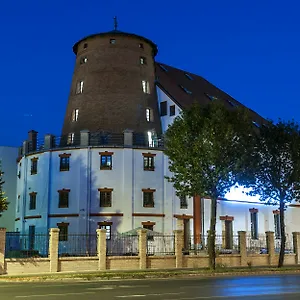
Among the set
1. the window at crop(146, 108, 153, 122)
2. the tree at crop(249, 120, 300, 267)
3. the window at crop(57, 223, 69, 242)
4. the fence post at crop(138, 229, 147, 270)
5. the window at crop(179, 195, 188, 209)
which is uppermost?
the window at crop(146, 108, 153, 122)

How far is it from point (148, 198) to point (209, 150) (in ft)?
53.9

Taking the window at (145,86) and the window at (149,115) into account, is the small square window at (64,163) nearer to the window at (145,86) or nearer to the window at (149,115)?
the window at (149,115)

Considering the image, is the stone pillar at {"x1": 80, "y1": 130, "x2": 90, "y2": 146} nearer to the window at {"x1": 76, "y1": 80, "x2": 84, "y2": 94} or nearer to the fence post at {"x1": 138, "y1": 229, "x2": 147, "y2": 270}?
the window at {"x1": 76, "y1": 80, "x2": 84, "y2": 94}

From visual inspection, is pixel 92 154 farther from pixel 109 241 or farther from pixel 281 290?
pixel 281 290

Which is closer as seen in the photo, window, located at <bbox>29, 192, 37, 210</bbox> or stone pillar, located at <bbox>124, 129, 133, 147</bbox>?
stone pillar, located at <bbox>124, 129, 133, 147</bbox>

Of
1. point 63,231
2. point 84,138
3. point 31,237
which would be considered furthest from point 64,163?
point 31,237

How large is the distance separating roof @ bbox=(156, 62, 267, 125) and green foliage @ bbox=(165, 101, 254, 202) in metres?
18.5

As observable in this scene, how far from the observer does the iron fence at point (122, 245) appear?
39.5m

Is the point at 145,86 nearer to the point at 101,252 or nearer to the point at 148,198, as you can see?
the point at 148,198

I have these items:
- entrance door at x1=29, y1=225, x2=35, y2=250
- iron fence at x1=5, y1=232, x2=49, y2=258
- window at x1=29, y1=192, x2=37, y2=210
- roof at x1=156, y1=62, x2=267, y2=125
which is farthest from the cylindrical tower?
iron fence at x1=5, y1=232, x2=49, y2=258

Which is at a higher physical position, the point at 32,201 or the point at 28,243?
the point at 32,201

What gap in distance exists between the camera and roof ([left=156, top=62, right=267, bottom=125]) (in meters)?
56.0

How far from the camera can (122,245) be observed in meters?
42.8

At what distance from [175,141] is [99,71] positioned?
75.6 feet
